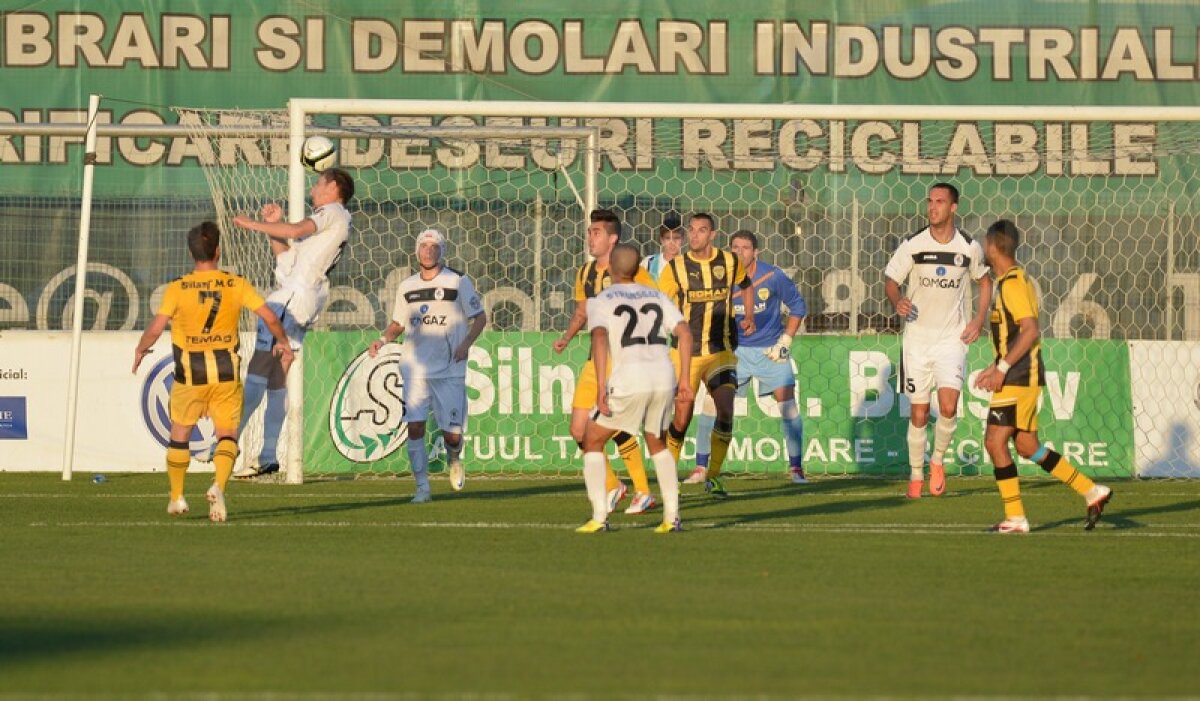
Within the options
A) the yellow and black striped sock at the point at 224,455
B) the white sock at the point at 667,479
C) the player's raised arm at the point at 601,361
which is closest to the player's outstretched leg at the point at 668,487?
the white sock at the point at 667,479

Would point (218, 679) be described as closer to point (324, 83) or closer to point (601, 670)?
point (601, 670)

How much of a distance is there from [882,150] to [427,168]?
16.3ft

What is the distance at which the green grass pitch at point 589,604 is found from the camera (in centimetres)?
630

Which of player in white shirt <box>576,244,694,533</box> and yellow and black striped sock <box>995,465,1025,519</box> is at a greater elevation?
player in white shirt <box>576,244,694,533</box>

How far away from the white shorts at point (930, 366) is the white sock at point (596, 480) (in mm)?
4365

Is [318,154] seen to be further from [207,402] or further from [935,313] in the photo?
[935,313]

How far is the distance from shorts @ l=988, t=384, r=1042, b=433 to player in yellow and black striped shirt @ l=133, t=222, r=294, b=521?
4277 mm

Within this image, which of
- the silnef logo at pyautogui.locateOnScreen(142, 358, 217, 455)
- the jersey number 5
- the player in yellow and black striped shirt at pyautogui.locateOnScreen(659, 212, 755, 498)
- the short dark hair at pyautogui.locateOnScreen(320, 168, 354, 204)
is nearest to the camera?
the jersey number 5

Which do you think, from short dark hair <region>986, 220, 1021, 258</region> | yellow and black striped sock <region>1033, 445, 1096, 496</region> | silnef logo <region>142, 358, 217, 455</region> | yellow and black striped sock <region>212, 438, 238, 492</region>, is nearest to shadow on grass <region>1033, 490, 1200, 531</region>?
yellow and black striped sock <region>1033, 445, 1096, 496</region>

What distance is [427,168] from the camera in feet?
71.5

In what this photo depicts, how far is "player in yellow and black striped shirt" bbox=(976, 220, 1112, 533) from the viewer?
442 inches

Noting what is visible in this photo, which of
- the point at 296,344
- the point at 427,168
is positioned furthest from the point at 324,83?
the point at 296,344

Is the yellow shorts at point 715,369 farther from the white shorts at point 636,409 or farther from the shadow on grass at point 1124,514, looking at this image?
the white shorts at point 636,409

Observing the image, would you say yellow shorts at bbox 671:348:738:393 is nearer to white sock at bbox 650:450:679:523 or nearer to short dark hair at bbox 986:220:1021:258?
white sock at bbox 650:450:679:523
